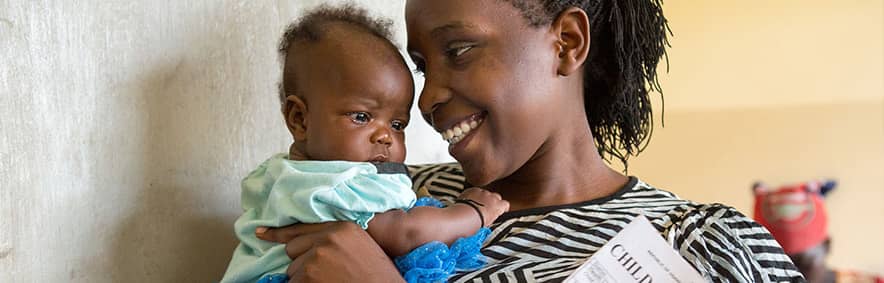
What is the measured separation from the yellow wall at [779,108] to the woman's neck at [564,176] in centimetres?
281

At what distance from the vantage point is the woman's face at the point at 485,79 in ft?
4.62

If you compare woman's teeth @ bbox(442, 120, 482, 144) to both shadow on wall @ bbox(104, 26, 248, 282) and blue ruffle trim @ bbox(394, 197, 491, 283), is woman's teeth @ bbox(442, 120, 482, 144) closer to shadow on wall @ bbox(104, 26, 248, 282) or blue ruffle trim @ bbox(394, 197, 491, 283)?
blue ruffle trim @ bbox(394, 197, 491, 283)

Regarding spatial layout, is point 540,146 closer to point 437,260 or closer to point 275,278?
point 437,260

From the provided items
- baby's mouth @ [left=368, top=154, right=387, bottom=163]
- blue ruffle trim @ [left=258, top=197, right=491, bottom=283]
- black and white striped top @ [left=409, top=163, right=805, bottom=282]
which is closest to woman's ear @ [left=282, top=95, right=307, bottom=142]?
baby's mouth @ [left=368, top=154, right=387, bottom=163]

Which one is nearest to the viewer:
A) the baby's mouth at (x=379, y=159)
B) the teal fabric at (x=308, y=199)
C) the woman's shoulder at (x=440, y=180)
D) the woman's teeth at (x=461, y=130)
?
the teal fabric at (x=308, y=199)

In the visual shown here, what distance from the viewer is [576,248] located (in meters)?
1.37

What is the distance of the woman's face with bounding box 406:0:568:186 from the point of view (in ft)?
4.62

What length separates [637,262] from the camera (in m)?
1.32

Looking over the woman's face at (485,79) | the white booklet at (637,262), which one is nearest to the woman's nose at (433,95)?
the woman's face at (485,79)

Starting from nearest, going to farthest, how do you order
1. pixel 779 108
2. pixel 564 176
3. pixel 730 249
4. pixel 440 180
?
pixel 730 249, pixel 564 176, pixel 440 180, pixel 779 108

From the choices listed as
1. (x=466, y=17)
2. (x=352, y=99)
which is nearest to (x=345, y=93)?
(x=352, y=99)

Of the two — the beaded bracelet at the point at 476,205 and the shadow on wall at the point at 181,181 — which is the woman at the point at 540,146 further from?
the shadow on wall at the point at 181,181

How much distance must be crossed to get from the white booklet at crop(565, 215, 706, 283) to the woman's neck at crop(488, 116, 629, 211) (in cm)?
21

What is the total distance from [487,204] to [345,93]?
281 mm
